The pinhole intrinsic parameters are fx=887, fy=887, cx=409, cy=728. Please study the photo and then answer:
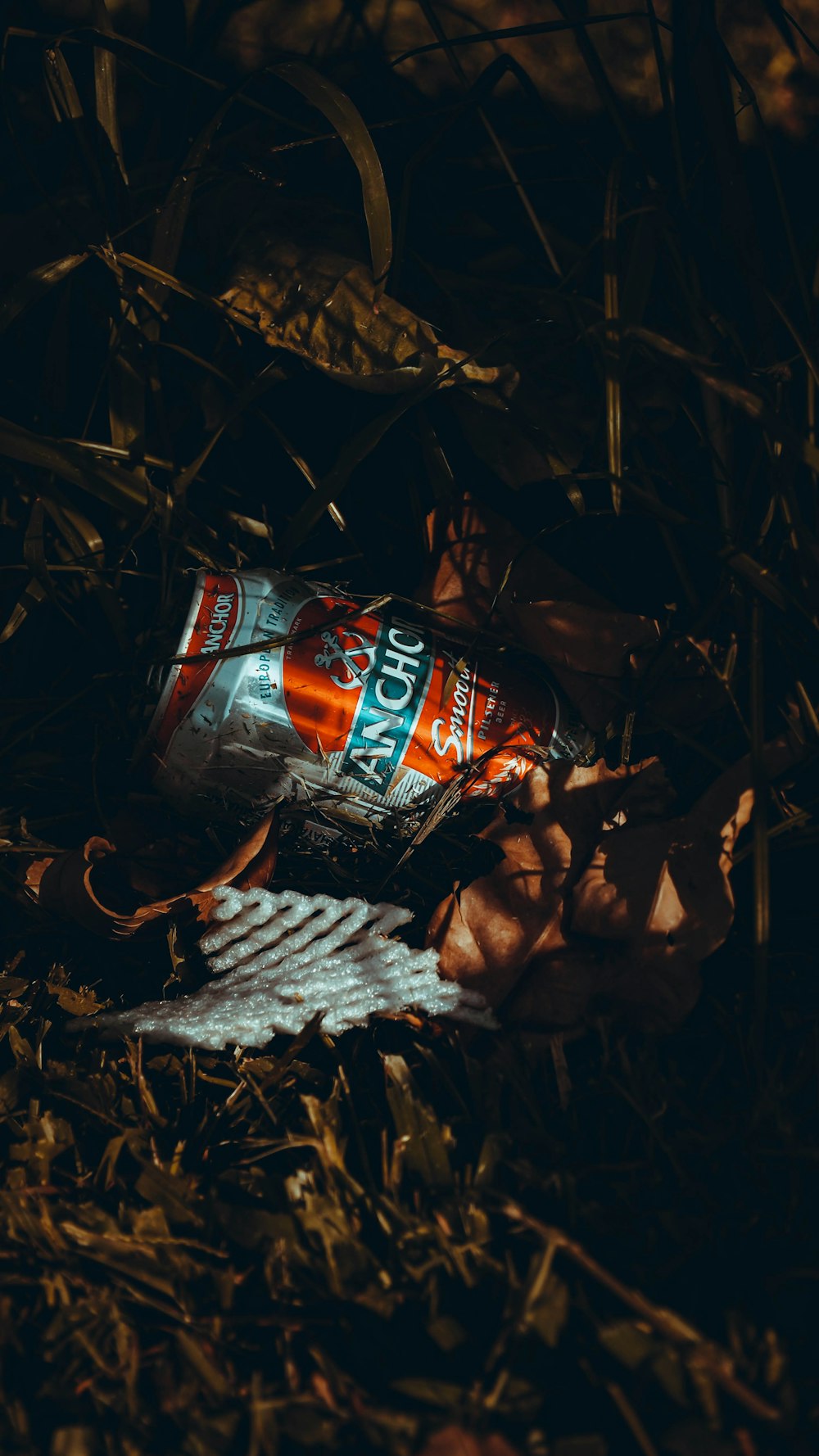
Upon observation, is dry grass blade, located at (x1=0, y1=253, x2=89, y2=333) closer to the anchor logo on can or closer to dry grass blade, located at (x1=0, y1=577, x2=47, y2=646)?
dry grass blade, located at (x1=0, y1=577, x2=47, y2=646)

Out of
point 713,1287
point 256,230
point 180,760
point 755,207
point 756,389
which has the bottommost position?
point 713,1287

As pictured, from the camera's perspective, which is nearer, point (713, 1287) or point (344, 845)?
point (713, 1287)

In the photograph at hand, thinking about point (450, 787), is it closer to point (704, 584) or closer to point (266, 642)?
point (266, 642)

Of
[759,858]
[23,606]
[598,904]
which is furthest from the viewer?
[23,606]

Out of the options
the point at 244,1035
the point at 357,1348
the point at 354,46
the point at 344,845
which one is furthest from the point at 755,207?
the point at 357,1348

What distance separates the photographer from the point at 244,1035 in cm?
85

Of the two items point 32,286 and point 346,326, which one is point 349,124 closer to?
point 346,326

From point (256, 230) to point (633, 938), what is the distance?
0.90m

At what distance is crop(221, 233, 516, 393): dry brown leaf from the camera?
3.19ft

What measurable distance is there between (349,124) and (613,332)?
0.36 meters

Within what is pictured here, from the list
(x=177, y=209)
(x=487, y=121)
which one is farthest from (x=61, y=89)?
(x=487, y=121)

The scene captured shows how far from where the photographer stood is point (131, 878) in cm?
99

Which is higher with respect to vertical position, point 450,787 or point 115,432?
point 115,432

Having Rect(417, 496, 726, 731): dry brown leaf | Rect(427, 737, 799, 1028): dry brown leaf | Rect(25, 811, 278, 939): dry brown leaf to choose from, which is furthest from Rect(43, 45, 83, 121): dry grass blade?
Rect(427, 737, 799, 1028): dry brown leaf
